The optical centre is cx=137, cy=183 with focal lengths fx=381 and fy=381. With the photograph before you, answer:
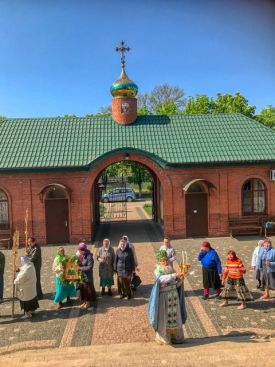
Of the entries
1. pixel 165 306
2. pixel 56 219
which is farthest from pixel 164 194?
pixel 165 306

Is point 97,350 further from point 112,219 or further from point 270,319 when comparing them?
point 112,219

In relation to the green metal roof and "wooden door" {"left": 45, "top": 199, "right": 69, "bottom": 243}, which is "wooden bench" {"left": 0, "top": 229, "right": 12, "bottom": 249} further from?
the green metal roof

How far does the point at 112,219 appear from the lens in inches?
1003

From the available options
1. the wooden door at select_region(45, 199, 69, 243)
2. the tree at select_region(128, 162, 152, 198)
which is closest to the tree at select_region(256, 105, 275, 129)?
the tree at select_region(128, 162, 152, 198)

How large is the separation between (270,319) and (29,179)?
11938mm

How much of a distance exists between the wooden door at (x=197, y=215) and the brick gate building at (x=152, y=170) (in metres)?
0.05

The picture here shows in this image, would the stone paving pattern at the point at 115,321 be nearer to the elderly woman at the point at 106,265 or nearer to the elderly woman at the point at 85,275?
the elderly woman at the point at 85,275

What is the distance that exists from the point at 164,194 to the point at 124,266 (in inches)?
309

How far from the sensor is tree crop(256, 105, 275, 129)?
39.9 m

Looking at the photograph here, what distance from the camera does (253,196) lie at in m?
17.9

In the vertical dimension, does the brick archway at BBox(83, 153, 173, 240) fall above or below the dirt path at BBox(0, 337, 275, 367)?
above

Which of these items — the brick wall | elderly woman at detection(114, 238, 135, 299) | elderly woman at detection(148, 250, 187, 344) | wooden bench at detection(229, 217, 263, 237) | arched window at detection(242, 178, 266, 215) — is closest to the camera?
elderly woman at detection(148, 250, 187, 344)

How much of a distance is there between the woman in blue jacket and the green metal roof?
777 centimetres

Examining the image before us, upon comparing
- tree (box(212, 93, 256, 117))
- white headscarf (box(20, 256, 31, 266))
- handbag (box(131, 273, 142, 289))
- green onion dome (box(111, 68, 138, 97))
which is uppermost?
tree (box(212, 93, 256, 117))
